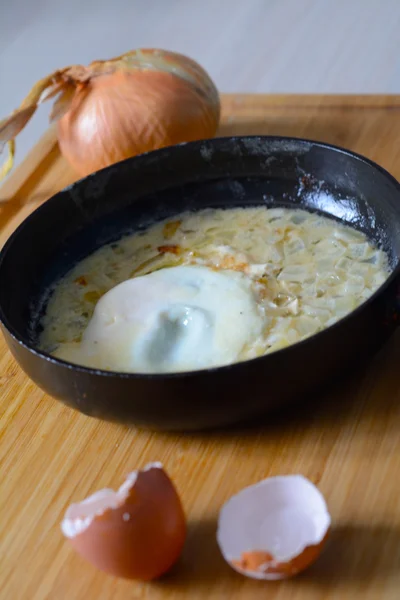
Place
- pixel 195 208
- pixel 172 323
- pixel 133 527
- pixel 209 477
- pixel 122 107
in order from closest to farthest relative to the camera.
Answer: pixel 133 527, pixel 209 477, pixel 172 323, pixel 195 208, pixel 122 107

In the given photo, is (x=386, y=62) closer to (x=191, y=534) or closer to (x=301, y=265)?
(x=301, y=265)

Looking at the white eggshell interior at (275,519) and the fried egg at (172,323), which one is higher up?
the fried egg at (172,323)

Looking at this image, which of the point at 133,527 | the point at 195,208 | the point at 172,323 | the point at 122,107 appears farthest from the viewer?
the point at 122,107

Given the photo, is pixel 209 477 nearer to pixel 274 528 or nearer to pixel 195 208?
pixel 274 528

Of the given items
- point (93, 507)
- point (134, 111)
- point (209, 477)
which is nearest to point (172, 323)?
point (209, 477)

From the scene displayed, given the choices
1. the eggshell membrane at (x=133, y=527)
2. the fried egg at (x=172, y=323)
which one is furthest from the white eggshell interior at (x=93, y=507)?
the fried egg at (x=172, y=323)

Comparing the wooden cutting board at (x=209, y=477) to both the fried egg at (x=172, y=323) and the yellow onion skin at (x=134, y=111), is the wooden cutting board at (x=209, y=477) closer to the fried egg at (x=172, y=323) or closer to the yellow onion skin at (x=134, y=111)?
the fried egg at (x=172, y=323)

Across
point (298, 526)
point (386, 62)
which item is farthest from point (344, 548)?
point (386, 62)
